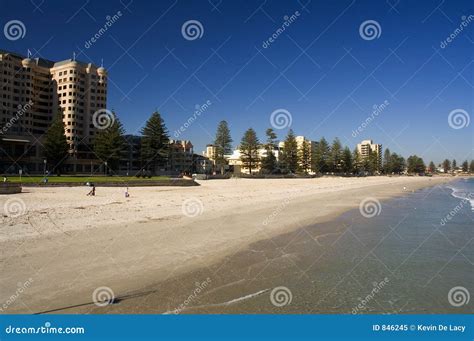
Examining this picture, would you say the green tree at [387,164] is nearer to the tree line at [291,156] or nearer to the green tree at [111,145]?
the tree line at [291,156]

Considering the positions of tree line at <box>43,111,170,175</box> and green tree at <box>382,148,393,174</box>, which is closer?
tree line at <box>43,111,170,175</box>

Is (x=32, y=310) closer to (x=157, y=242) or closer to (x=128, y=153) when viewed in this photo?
(x=157, y=242)

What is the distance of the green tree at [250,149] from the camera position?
83438mm

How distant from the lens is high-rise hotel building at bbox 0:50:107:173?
69.7m

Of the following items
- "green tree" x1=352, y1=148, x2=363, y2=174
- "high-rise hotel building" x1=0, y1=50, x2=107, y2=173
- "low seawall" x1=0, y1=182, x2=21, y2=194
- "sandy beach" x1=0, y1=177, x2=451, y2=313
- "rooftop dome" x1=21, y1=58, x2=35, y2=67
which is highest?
"rooftop dome" x1=21, y1=58, x2=35, y2=67

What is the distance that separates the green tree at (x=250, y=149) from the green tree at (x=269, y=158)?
1.98 m

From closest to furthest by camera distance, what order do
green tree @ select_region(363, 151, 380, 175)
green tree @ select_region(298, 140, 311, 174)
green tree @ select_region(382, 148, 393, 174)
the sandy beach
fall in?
the sandy beach
green tree @ select_region(298, 140, 311, 174)
green tree @ select_region(363, 151, 380, 175)
green tree @ select_region(382, 148, 393, 174)

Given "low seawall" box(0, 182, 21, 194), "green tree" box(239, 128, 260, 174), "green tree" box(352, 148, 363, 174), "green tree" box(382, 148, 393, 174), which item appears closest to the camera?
"low seawall" box(0, 182, 21, 194)

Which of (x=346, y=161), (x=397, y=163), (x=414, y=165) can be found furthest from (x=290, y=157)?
(x=414, y=165)

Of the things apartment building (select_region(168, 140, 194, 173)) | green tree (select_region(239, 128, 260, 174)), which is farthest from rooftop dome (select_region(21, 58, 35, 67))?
green tree (select_region(239, 128, 260, 174))

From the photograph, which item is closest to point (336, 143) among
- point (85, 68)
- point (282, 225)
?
point (85, 68)

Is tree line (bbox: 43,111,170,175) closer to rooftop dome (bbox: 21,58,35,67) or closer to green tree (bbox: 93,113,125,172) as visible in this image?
green tree (bbox: 93,113,125,172)

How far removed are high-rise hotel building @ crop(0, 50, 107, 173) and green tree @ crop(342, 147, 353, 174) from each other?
70.3m

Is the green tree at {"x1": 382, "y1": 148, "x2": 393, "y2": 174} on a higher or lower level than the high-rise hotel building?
lower
